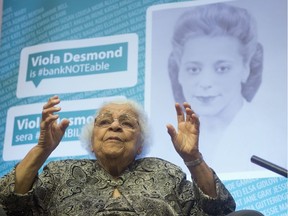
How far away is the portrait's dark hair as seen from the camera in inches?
105

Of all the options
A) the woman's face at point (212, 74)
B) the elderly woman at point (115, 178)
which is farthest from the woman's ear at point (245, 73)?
the elderly woman at point (115, 178)

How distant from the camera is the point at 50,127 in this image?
1953 mm

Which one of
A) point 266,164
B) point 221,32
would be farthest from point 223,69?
point 266,164

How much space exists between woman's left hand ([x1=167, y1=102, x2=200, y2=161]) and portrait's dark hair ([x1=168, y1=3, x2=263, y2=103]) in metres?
0.71

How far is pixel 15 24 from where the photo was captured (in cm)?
316

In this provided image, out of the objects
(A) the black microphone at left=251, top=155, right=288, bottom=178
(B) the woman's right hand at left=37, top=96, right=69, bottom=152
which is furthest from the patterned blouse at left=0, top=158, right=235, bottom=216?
(A) the black microphone at left=251, top=155, right=288, bottom=178

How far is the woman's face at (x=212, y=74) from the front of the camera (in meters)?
2.68

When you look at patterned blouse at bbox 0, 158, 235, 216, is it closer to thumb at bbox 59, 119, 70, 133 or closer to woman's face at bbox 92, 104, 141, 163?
woman's face at bbox 92, 104, 141, 163

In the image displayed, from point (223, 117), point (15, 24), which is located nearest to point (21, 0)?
point (15, 24)

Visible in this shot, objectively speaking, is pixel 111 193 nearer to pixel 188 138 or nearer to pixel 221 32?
pixel 188 138

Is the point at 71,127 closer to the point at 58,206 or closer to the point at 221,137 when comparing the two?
the point at 221,137

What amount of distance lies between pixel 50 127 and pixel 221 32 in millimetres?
1081

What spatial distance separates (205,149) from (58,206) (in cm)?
81

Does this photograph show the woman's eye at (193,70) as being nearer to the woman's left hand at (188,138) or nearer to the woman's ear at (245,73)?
the woman's ear at (245,73)
